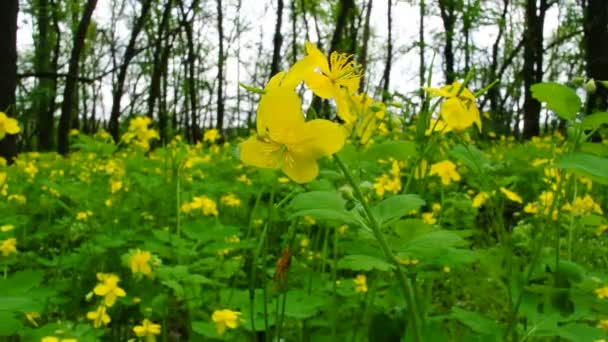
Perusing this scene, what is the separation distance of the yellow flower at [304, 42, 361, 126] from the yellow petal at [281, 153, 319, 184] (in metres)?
0.12

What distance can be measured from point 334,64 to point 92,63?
28.7m

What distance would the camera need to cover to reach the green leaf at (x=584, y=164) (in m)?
0.99

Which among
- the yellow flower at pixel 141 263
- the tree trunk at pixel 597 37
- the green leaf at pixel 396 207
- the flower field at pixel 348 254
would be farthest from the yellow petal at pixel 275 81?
the tree trunk at pixel 597 37

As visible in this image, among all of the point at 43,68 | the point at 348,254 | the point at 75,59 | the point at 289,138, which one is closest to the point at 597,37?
the point at 348,254

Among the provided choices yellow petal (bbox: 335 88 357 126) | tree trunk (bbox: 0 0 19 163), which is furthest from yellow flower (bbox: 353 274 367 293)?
tree trunk (bbox: 0 0 19 163)

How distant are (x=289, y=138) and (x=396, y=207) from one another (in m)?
0.22

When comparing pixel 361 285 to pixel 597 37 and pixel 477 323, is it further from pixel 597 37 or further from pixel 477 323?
pixel 597 37

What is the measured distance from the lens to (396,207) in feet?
3.51

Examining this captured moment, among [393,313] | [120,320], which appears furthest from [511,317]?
[120,320]

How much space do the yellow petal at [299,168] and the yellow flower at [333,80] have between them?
12cm

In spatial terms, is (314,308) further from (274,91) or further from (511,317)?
(274,91)

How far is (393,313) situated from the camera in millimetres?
1600

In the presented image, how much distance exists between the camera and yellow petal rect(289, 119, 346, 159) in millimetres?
993

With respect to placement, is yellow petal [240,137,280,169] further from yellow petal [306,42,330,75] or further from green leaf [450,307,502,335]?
green leaf [450,307,502,335]
